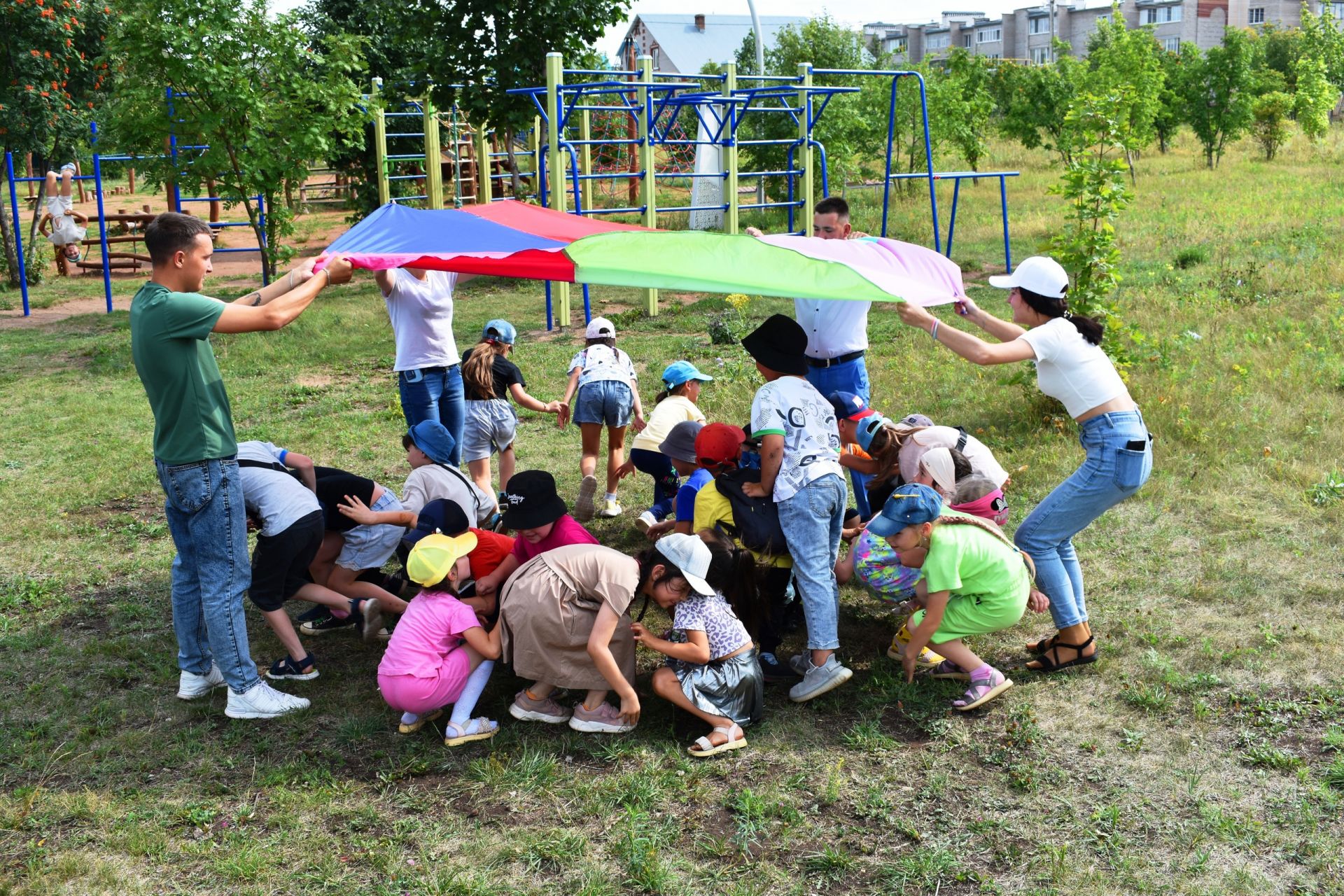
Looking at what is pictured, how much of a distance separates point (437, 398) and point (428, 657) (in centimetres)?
221

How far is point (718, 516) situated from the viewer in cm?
505

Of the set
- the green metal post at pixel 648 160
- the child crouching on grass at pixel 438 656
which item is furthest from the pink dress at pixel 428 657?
the green metal post at pixel 648 160

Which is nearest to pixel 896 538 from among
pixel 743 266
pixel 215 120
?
pixel 743 266

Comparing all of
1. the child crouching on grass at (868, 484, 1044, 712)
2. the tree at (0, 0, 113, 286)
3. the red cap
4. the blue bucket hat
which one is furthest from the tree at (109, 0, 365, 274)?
the child crouching on grass at (868, 484, 1044, 712)

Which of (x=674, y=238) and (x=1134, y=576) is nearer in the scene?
(x=674, y=238)

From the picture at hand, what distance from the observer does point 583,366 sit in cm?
691

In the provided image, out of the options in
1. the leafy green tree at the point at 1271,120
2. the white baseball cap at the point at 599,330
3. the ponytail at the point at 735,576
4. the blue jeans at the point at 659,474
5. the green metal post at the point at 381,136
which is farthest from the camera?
the leafy green tree at the point at 1271,120

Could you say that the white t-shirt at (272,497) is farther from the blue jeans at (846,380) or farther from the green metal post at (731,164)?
the green metal post at (731,164)

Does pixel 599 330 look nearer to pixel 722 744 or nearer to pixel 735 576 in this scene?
pixel 735 576

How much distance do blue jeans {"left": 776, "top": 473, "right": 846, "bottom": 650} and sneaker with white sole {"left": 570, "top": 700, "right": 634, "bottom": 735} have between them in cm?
90

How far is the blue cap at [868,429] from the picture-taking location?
561 cm

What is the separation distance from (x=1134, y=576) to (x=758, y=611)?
215 cm

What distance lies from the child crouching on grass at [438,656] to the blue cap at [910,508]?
5.60 feet

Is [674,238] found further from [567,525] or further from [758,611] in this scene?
[758,611]
